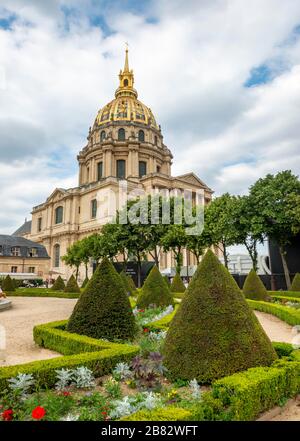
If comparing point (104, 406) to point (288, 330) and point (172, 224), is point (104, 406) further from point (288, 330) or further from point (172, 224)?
point (172, 224)

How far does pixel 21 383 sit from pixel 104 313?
389cm

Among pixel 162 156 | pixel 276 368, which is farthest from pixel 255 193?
pixel 162 156

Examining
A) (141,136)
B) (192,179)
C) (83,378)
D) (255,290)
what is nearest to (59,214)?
(141,136)

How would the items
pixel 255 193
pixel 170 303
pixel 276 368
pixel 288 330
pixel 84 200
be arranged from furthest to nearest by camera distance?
pixel 84 200, pixel 255 193, pixel 170 303, pixel 288 330, pixel 276 368

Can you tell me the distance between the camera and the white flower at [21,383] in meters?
4.64

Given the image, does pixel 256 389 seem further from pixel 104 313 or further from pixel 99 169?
pixel 99 169

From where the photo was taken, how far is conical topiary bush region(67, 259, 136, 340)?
8.38m

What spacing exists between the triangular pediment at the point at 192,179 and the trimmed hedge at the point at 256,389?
6239cm

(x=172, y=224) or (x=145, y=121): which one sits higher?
(x=145, y=121)

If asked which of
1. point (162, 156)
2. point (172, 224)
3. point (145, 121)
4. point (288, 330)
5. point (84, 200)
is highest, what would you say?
point (145, 121)

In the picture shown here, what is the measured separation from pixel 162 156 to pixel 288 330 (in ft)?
225

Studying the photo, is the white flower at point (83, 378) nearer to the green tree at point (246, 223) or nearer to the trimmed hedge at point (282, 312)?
the trimmed hedge at point (282, 312)

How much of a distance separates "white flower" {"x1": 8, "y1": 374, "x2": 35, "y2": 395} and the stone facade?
5406 centimetres
